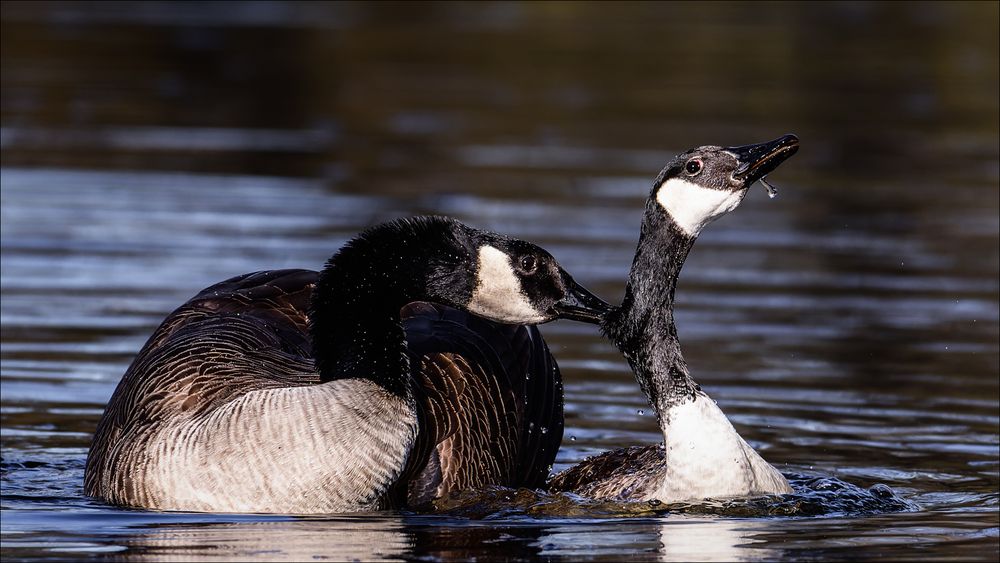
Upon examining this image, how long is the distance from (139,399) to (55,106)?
1931 centimetres

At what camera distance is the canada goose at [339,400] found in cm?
945

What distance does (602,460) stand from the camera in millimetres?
11164

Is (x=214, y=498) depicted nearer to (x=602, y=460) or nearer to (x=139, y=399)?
(x=139, y=399)

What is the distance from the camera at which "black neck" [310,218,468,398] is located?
9.77 m

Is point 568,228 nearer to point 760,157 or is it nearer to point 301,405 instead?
point 760,157

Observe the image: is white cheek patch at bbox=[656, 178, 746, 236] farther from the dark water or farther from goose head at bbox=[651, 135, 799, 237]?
the dark water

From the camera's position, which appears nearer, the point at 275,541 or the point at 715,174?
the point at 275,541

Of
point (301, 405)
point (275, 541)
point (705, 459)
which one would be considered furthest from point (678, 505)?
point (275, 541)

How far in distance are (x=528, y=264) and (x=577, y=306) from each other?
348mm

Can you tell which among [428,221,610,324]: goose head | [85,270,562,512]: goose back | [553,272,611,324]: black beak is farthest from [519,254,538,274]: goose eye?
[85,270,562,512]: goose back

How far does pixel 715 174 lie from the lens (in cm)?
988

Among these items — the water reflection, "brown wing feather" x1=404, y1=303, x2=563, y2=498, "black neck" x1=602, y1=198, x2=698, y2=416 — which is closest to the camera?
the water reflection

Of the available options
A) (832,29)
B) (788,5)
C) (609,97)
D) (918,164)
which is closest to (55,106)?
(609,97)

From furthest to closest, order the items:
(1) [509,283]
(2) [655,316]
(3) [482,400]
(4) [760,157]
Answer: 1. (3) [482,400]
2. (2) [655,316]
3. (4) [760,157]
4. (1) [509,283]
